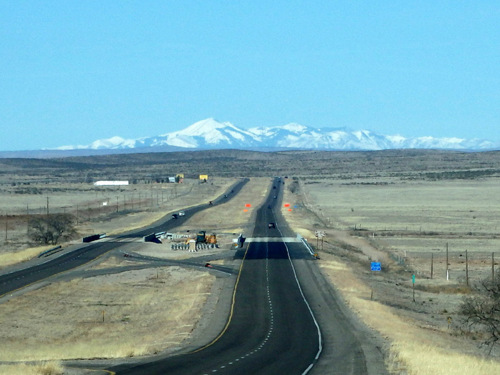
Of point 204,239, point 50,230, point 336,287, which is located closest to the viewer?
point 336,287

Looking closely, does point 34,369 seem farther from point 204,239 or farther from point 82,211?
point 82,211

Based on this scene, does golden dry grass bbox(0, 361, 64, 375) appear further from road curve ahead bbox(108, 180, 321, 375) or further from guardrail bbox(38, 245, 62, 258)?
guardrail bbox(38, 245, 62, 258)

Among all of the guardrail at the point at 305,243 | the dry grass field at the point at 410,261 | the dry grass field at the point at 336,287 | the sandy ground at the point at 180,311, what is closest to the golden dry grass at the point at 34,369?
the dry grass field at the point at 336,287

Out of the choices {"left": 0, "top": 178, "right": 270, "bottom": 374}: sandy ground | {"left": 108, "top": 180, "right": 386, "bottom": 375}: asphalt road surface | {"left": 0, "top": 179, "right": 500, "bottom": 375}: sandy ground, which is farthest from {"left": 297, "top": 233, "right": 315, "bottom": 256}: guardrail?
{"left": 108, "top": 180, "right": 386, "bottom": 375}: asphalt road surface

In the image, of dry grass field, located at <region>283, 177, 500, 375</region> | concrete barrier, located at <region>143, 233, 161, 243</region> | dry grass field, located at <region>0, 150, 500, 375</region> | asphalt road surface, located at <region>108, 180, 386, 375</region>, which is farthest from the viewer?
concrete barrier, located at <region>143, 233, 161, 243</region>

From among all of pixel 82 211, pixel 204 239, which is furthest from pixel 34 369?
pixel 82 211

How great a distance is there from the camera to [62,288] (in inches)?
2490

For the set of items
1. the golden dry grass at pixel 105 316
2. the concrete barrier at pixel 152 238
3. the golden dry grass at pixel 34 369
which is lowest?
the golden dry grass at pixel 105 316

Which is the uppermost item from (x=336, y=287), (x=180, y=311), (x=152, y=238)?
(x=152, y=238)

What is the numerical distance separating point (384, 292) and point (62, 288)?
2442 cm

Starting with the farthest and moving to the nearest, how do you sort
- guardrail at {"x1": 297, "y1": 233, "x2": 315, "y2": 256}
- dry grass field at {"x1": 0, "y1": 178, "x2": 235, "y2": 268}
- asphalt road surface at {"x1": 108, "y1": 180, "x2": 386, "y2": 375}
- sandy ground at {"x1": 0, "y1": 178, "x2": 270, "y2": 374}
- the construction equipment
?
dry grass field at {"x1": 0, "y1": 178, "x2": 235, "y2": 268}
the construction equipment
guardrail at {"x1": 297, "y1": 233, "x2": 315, "y2": 256}
sandy ground at {"x1": 0, "y1": 178, "x2": 270, "y2": 374}
asphalt road surface at {"x1": 108, "y1": 180, "x2": 386, "y2": 375}

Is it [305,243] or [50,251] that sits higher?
[305,243]

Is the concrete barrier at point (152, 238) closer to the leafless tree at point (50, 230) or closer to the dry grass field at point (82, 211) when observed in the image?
the dry grass field at point (82, 211)

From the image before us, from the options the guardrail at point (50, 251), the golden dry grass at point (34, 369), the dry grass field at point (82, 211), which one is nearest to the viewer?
the golden dry grass at point (34, 369)
